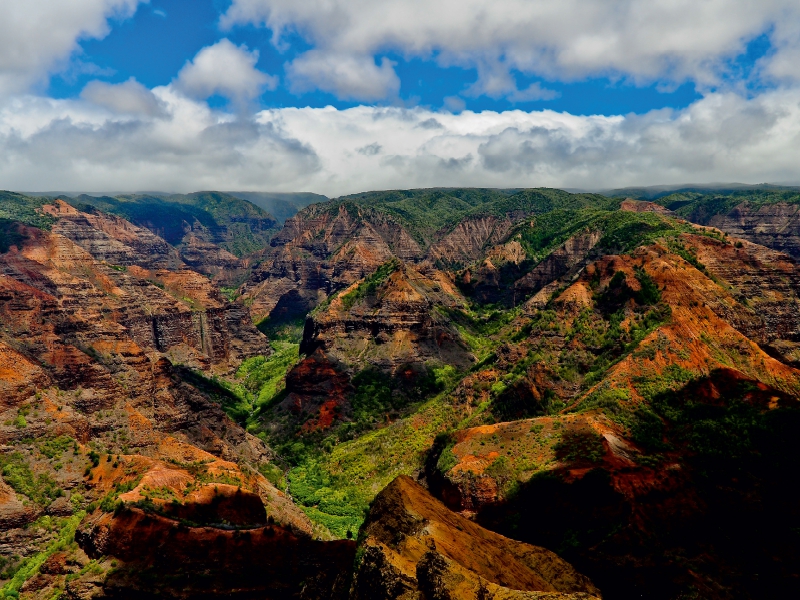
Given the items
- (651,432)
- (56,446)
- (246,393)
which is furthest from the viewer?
(246,393)

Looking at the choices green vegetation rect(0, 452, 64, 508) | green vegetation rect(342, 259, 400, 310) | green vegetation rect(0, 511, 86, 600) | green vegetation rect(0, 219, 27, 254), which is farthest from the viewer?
green vegetation rect(0, 219, 27, 254)

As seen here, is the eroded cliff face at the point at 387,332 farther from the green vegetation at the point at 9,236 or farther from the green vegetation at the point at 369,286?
the green vegetation at the point at 9,236

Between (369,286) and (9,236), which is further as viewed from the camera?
(9,236)

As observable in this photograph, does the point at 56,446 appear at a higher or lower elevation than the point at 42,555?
higher

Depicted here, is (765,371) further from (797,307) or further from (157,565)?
(157,565)

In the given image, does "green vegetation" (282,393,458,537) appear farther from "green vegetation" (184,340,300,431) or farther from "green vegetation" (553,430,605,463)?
"green vegetation" (553,430,605,463)

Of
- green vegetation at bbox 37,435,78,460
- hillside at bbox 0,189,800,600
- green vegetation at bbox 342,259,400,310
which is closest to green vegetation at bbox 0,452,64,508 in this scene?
hillside at bbox 0,189,800,600

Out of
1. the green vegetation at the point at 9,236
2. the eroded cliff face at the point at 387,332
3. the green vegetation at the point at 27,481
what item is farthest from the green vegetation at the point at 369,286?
the green vegetation at the point at 27,481

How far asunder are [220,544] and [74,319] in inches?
2868

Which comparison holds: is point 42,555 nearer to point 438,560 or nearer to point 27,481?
point 27,481

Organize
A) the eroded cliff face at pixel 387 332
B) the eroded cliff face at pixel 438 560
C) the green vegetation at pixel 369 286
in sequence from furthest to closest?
the green vegetation at pixel 369 286
the eroded cliff face at pixel 387 332
the eroded cliff face at pixel 438 560

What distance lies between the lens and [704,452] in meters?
70.4

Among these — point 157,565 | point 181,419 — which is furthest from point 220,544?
point 181,419

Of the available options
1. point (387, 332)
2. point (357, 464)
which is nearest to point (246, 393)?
point (387, 332)
